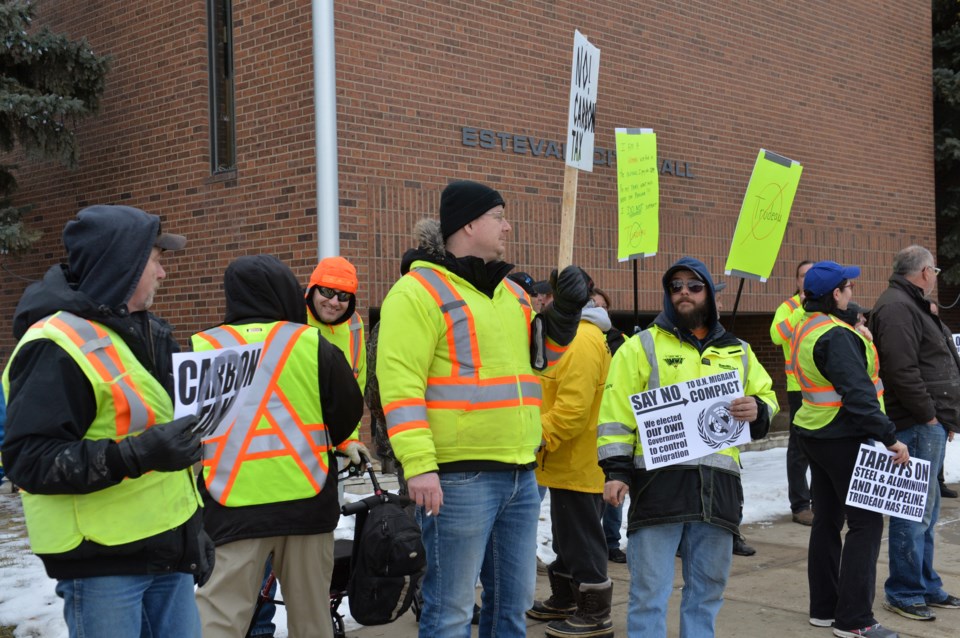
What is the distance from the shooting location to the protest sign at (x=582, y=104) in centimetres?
574

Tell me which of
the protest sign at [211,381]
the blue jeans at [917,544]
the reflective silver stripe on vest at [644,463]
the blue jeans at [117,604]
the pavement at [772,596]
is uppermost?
the protest sign at [211,381]

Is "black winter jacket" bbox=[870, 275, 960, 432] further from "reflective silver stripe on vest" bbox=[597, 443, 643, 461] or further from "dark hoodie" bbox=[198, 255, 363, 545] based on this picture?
"dark hoodie" bbox=[198, 255, 363, 545]

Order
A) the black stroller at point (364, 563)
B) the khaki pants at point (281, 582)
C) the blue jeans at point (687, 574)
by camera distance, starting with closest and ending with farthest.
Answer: the khaki pants at point (281, 582) < the black stroller at point (364, 563) < the blue jeans at point (687, 574)

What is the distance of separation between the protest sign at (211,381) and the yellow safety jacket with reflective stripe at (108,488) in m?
0.09

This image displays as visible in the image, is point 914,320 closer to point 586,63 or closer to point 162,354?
point 586,63

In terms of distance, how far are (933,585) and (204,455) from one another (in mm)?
4369

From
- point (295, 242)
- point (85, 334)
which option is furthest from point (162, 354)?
point (295, 242)

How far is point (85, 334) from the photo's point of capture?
290cm

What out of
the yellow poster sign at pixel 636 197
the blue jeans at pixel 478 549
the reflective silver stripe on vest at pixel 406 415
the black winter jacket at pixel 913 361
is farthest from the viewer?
the yellow poster sign at pixel 636 197

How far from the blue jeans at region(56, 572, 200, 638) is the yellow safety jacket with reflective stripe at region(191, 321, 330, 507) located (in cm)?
83

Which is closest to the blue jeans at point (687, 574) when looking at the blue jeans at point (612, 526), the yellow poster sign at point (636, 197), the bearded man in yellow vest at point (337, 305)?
the bearded man in yellow vest at point (337, 305)

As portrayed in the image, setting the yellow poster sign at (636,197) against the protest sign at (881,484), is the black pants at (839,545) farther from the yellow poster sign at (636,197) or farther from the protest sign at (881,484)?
the yellow poster sign at (636,197)

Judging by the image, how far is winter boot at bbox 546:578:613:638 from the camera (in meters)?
5.32

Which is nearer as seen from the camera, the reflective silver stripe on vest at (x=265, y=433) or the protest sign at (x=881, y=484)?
the reflective silver stripe on vest at (x=265, y=433)
